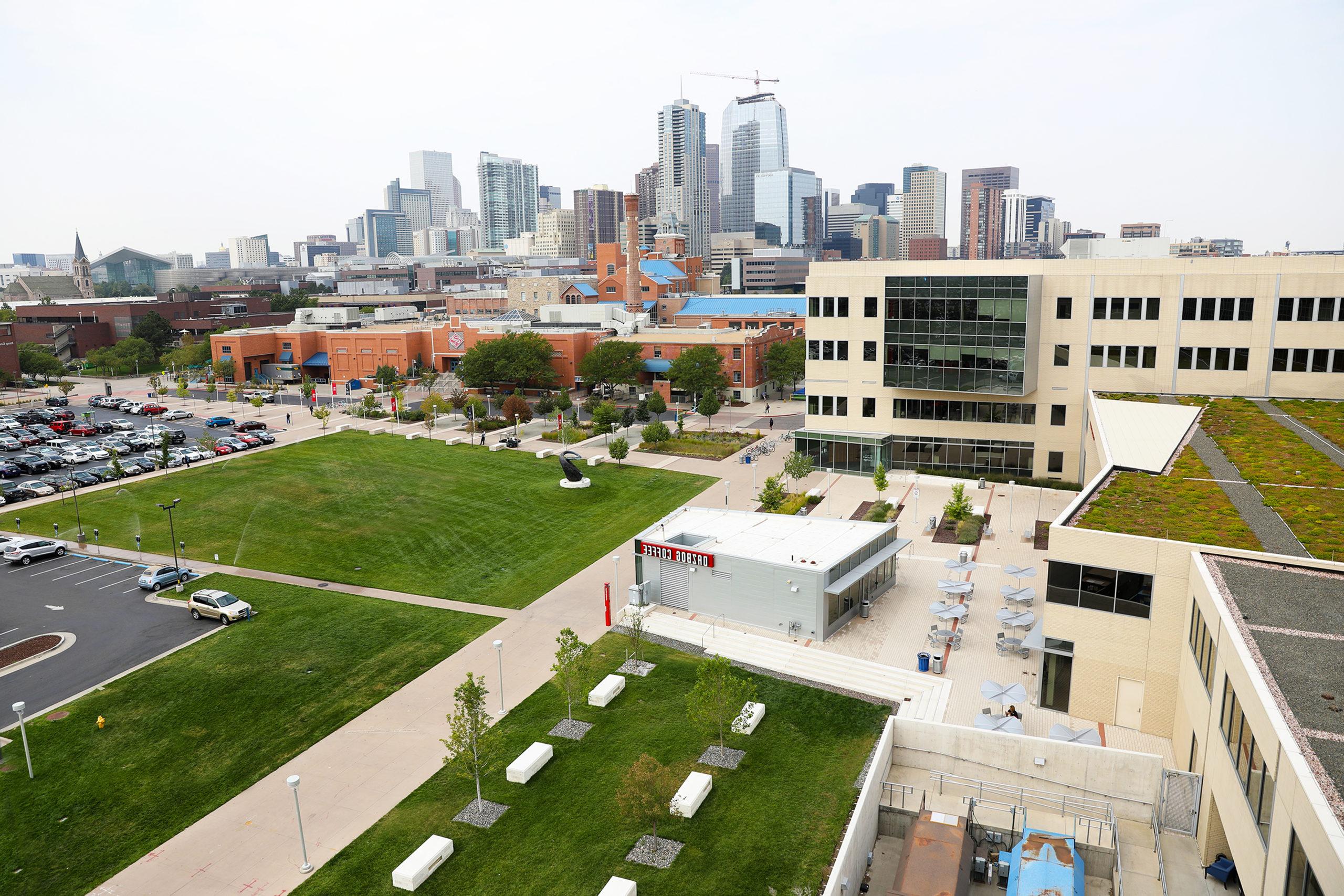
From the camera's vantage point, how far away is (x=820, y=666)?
3016 cm

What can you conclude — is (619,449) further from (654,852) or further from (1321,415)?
(654,852)

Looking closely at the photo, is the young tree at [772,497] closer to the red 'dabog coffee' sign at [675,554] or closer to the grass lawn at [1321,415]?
the red 'dabog coffee' sign at [675,554]

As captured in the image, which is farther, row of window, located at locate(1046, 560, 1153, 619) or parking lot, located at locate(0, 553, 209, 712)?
parking lot, located at locate(0, 553, 209, 712)

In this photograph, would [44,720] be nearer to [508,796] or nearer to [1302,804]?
[508,796]

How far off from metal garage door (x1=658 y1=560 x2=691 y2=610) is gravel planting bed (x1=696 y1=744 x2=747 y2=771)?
1068cm

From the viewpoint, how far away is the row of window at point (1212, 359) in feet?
157

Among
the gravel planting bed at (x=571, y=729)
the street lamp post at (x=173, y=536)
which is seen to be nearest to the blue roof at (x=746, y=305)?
the street lamp post at (x=173, y=536)

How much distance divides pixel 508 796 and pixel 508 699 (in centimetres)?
552

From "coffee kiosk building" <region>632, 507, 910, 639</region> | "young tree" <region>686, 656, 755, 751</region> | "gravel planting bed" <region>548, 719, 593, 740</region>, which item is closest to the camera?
"young tree" <region>686, 656, 755, 751</region>

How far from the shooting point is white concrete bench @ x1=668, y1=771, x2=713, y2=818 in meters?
21.8

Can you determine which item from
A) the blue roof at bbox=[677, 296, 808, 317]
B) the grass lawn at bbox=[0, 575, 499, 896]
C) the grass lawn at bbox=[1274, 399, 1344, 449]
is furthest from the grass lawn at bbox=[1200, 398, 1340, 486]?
the blue roof at bbox=[677, 296, 808, 317]

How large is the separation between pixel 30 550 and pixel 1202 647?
50.0 meters

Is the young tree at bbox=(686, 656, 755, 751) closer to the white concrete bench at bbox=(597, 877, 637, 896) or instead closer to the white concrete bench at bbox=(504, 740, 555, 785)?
the white concrete bench at bbox=(504, 740, 555, 785)

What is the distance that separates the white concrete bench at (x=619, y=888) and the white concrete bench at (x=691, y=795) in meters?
3.09
